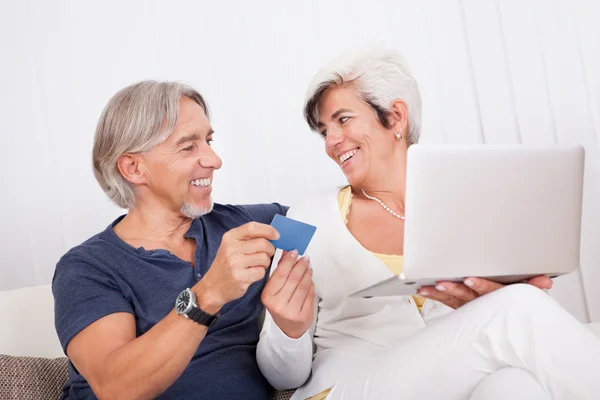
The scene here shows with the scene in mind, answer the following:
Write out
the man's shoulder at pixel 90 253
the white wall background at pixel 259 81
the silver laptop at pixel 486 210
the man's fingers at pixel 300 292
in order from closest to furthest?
the silver laptop at pixel 486 210 → the man's fingers at pixel 300 292 → the man's shoulder at pixel 90 253 → the white wall background at pixel 259 81

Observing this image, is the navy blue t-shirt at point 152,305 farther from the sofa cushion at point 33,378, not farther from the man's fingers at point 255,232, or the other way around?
the man's fingers at point 255,232

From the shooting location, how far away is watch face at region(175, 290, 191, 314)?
1.47 metres

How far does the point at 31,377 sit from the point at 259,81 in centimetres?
151

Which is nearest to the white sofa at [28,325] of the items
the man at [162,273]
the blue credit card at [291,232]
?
the man at [162,273]

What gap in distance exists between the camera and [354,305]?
1.82m

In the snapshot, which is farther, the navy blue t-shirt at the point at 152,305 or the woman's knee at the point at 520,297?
the navy blue t-shirt at the point at 152,305

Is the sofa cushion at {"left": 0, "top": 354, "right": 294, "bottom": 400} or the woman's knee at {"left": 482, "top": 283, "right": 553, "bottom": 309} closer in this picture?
the woman's knee at {"left": 482, "top": 283, "right": 553, "bottom": 309}

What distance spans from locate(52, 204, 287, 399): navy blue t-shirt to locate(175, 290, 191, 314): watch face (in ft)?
0.68

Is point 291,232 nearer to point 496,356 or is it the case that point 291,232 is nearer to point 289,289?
point 289,289

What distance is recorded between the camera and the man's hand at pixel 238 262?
144 cm

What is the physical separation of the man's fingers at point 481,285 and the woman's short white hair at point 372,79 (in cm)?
64

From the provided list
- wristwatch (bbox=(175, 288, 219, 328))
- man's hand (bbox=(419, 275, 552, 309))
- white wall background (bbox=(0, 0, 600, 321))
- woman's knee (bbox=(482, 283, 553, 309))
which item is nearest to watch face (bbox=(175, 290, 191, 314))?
wristwatch (bbox=(175, 288, 219, 328))

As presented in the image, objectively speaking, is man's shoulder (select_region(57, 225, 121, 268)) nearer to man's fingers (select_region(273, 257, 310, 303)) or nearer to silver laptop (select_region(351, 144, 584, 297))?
man's fingers (select_region(273, 257, 310, 303))

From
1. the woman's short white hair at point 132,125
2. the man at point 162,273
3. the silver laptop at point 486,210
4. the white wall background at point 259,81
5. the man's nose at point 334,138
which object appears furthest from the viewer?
the white wall background at point 259,81
